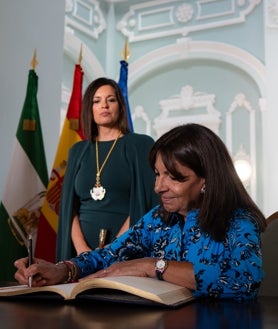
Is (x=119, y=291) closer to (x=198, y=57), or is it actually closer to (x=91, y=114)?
(x=91, y=114)

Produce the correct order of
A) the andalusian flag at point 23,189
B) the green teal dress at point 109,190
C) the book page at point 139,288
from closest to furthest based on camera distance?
the book page at point 139,288 < the green teal dress at point 109,190 < the andalusian flag at point 23,189

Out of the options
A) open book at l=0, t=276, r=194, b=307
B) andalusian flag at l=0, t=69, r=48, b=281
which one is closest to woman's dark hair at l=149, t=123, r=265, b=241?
open book at l=0, t=276, r=194, b=307

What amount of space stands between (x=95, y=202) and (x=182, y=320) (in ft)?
4.84

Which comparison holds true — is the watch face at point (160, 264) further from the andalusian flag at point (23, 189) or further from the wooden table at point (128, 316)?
the andalusian flag at point (23, 189)

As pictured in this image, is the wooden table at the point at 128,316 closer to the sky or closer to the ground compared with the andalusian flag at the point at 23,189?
closer to the ground

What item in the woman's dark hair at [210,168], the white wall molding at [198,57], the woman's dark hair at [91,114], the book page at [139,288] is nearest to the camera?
the book page at [139,288]

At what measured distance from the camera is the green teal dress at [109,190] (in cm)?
227

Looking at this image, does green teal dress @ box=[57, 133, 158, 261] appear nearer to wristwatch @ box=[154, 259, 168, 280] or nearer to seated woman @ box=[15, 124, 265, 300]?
seated woman @ box=[15, 124, 265, 300]

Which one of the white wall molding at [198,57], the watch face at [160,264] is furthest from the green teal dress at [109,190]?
the white wall molding at [198,57]

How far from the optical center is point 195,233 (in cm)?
139

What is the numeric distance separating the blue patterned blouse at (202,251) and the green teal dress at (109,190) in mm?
659

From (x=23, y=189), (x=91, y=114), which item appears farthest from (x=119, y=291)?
(x=23, y=189)

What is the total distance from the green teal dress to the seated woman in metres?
0.72

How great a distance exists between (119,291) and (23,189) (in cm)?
214
